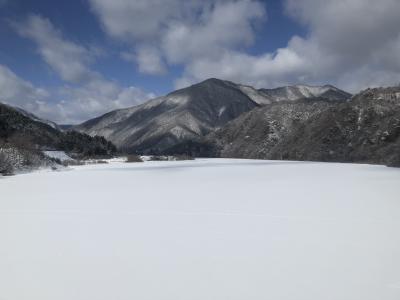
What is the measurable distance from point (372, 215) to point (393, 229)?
5.62 ft

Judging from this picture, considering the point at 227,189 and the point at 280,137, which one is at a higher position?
the point at 280,137

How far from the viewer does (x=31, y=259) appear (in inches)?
266

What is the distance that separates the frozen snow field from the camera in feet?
17.7

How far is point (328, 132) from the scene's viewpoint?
7812 cm

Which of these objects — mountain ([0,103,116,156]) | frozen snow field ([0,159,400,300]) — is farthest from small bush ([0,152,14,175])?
mountain ([0,103,116,156])

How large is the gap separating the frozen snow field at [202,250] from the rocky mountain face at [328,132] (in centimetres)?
3256

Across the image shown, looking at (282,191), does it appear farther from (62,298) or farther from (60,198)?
(62,298)

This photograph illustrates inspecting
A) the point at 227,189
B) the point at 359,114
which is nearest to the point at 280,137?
the point at 359,114

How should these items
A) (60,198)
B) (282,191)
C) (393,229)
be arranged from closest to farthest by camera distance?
(393,229) < (60,198) < (282,191)

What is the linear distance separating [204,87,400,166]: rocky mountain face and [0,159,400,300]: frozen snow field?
107 ft

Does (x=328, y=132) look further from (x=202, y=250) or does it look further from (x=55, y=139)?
(x=202, y=250)

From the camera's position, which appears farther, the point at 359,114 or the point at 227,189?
the point at 359,114

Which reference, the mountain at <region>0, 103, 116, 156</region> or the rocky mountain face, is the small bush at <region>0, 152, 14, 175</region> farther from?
the mountain at <region>0, 103, 116, 156</region>

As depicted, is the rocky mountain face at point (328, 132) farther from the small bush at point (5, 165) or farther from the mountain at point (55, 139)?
the mountain at point (55, 139)
